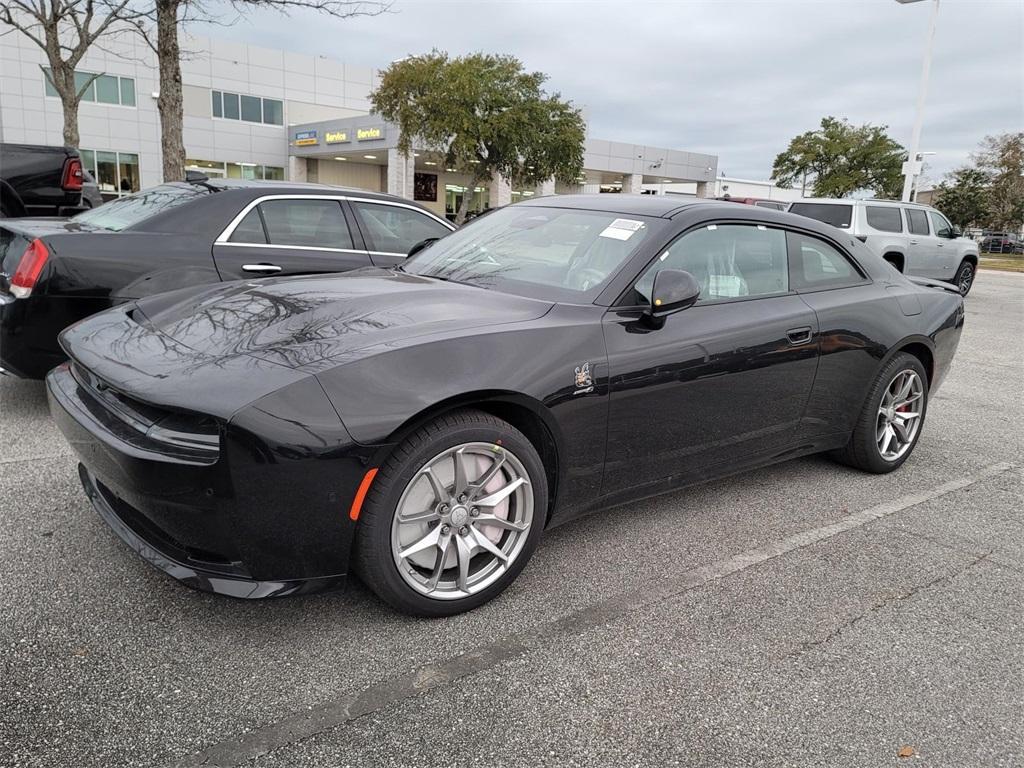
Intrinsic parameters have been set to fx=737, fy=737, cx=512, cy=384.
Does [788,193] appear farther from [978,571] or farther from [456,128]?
[978,571]

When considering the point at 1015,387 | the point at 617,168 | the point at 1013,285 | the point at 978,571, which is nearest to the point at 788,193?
the point at 617,168

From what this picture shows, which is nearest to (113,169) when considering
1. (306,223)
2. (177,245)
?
(306,223)

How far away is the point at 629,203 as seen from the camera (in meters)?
3.60

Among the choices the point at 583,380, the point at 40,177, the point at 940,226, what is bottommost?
the point at 583,380

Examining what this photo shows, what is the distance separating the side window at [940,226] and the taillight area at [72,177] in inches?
564

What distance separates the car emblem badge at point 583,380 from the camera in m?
2.78

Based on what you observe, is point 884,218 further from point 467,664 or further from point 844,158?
point 844,158

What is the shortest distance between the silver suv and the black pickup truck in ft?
34.4

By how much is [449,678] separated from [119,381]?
145cm

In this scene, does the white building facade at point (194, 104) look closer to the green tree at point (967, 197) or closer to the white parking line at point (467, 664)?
the white parking line at point (467, 664)

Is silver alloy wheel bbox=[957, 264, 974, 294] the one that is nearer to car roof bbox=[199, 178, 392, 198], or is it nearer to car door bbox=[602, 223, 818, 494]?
car door bbox=[602, 223, 818, 494]

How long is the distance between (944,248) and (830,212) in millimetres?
3114

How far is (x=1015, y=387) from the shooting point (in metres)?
7.10

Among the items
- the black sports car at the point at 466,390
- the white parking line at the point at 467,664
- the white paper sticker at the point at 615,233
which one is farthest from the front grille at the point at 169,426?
the white paper sticker at the point at 615,233
